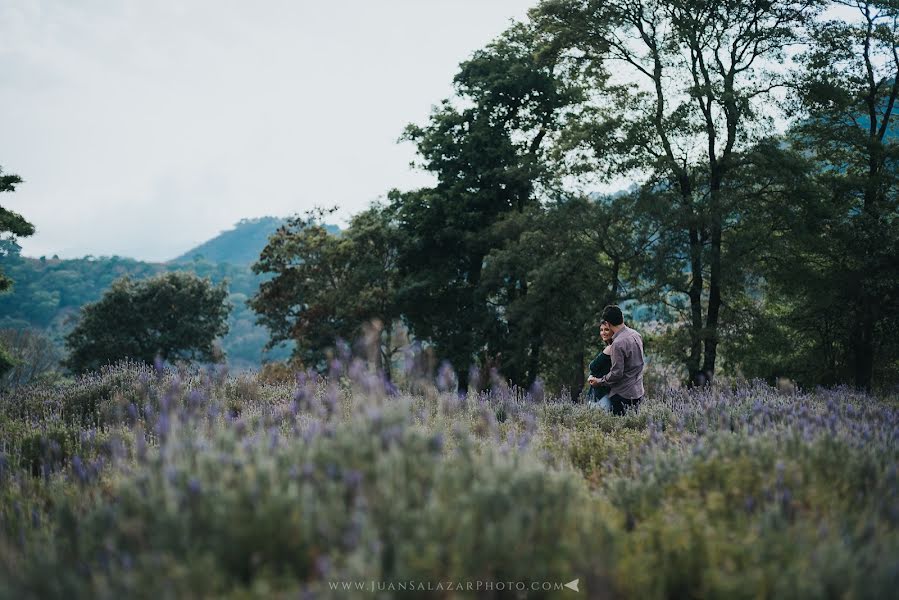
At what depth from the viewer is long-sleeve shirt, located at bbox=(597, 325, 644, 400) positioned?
6.73 metres

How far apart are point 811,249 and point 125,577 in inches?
634

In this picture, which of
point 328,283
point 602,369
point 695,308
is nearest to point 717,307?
point 695,308

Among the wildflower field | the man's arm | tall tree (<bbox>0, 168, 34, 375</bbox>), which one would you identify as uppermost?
tall tree (<bbox>0, 168, 34, 375</bbox>)

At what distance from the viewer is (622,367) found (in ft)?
22.3

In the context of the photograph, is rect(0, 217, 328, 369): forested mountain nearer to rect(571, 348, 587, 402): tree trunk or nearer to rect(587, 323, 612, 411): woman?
rect(571, 348, 587, 402): tree trunk

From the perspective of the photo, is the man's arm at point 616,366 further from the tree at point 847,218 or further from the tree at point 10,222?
the tree at point 10,222

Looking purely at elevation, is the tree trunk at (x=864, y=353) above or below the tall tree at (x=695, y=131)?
below

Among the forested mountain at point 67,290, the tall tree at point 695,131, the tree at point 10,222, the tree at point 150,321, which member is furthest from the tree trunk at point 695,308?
the forested mountain at point 67,290

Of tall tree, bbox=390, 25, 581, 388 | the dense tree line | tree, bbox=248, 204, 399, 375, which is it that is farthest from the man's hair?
tree, bbox=248, 204, 399, 375

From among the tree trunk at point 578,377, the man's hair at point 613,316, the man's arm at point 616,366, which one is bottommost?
the tree trunk at point 578,377

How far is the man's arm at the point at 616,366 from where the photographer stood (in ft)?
22.1

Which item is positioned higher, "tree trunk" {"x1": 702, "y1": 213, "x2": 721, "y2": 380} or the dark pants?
"tree trunk" {"x1": 702, "y1": 213, "x2": 721, "y2": 380}

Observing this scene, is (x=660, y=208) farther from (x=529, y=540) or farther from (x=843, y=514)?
(x=529, y=540)

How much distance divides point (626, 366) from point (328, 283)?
993 inches
